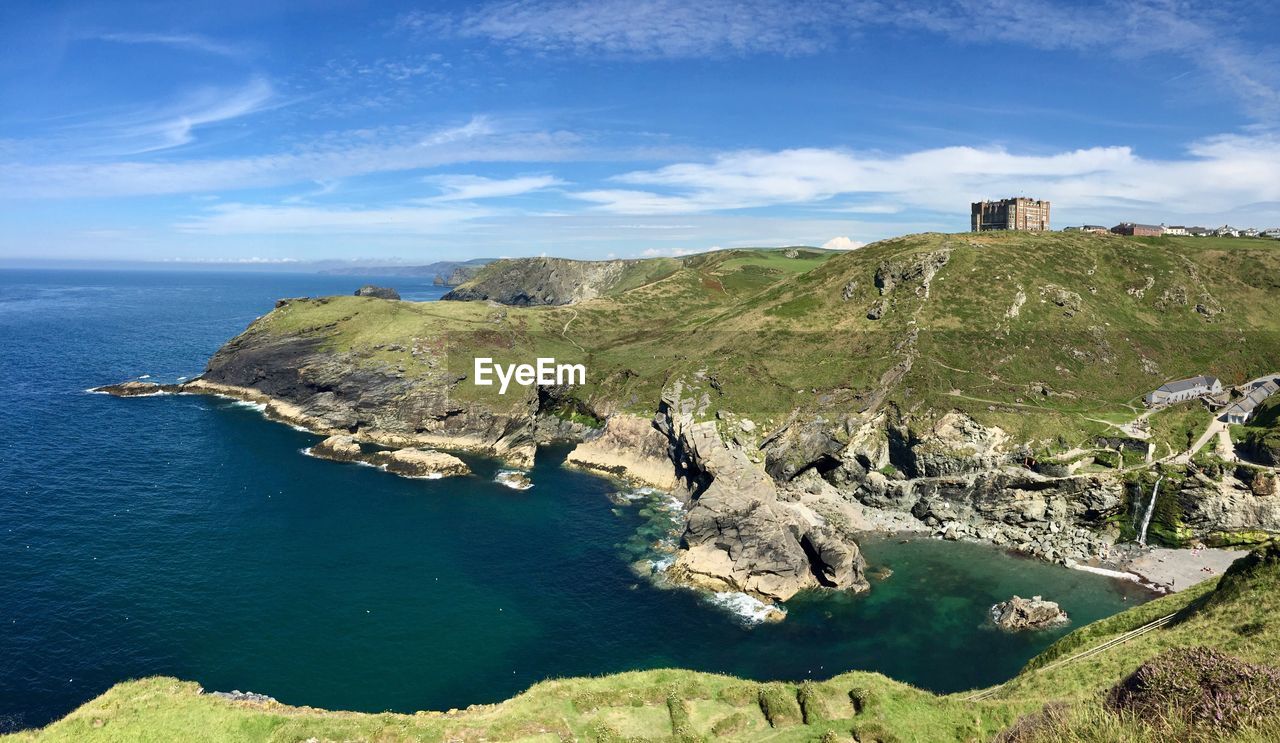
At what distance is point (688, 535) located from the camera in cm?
7188

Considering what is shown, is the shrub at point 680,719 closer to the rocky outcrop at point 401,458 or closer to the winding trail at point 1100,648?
the winding trail at point 1100,648

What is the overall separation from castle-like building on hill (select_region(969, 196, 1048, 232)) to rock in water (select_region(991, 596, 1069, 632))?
455ft

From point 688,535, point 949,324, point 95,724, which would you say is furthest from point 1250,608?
point 949,324

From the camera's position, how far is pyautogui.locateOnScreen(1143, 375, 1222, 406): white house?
97.2 metres

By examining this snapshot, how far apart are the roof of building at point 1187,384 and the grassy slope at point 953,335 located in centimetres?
328

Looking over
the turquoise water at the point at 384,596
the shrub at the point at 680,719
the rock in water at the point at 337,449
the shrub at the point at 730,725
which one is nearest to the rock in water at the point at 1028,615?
the turquoise water at the point at 384,596

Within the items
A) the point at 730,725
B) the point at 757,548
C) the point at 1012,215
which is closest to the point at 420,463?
the point at 757,548

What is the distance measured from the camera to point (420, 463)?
332 feet

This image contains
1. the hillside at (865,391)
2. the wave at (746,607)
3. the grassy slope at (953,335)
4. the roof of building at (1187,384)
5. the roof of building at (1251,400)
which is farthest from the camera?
the grassy slope at (953,335)

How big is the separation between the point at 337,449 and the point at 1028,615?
323 feet

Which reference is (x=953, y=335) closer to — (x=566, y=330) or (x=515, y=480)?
(x=515, y=480)

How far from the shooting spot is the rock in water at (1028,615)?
5875 centimetres

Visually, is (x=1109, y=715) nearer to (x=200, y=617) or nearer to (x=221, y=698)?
(x=221, y=698)

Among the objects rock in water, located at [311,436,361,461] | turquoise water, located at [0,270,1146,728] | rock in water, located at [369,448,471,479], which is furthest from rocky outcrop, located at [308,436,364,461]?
turquoise water, located at [0,270,1146,728]
